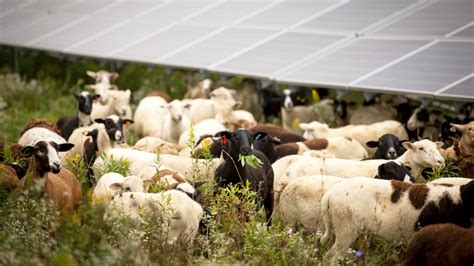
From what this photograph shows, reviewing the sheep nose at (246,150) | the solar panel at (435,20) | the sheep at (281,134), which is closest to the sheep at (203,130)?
the sheep at (281,134)

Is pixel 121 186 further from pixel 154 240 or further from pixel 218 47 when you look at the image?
pixel 218 47

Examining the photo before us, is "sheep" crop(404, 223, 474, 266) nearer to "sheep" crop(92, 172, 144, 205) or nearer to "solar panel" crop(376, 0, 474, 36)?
"sheep" crop(92, 172, 144, 205)

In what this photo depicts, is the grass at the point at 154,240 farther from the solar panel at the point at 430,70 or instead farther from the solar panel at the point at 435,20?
the solar panel at the point at 435,20

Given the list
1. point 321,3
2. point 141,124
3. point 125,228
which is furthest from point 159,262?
point 321,3

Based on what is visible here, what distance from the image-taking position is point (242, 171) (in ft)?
43.4

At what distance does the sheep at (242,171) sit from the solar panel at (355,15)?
773cm

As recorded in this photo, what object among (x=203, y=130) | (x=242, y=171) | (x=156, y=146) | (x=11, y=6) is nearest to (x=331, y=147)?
(x=203, y=130)

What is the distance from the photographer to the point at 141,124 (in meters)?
19.7

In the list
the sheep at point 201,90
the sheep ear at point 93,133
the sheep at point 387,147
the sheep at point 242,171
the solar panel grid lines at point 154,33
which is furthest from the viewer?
the solar panel grid lines at point 154,33

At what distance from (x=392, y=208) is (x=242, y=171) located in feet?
9.31

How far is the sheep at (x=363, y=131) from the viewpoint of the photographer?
55.6ft

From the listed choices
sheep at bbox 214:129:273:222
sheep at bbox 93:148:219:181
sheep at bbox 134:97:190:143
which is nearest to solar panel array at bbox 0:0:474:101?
sheep at bbox 134:97:190:143

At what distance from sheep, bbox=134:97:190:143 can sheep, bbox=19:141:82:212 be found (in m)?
5.62

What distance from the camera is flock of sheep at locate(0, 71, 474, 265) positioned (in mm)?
10891
